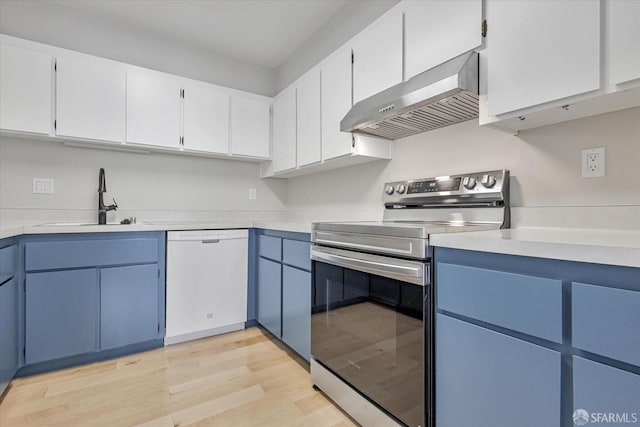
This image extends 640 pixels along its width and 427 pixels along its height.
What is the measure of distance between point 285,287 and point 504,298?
4.87 ft

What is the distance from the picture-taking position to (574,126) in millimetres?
1279

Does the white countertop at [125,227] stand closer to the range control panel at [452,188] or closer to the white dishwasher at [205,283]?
A: the white dishwasher at [205,283]

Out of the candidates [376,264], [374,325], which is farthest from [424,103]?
[374,325]

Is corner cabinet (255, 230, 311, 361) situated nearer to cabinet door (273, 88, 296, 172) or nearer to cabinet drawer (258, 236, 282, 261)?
cabinet drawer (258, 236, 282, 261)

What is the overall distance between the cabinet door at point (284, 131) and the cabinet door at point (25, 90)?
1645mm

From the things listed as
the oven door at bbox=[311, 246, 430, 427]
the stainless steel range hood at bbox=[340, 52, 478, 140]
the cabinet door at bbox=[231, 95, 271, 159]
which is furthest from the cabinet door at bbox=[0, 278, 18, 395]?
the stainless steel range hood at bbox=[340, 52, 478, 140]

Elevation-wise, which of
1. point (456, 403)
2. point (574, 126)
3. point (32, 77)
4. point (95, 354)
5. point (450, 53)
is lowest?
point (95, 354)

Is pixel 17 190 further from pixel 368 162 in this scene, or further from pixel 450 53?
pixel 450 53

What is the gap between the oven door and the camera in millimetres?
1191

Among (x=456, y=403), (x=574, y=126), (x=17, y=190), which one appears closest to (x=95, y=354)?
(x=17, y=190)

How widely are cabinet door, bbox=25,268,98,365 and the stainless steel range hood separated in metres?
1.94

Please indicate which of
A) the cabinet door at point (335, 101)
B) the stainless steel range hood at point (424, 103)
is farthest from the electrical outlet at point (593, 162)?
the cabinet door at point (335, 101)

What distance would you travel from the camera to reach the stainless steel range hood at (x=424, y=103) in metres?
1.29

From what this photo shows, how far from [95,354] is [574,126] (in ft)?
9.64
